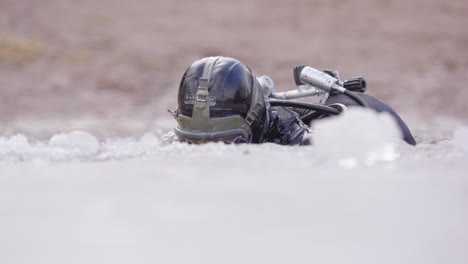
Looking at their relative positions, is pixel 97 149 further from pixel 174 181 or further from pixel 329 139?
pixel 329 139

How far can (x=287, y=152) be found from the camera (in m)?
2.56

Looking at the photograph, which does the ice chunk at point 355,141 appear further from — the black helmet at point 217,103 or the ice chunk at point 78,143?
the ice chunk at point 78,143

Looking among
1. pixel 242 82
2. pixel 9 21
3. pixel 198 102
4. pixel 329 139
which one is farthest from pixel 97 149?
pixel 9 21

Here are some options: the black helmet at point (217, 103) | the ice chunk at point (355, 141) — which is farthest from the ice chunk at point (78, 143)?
the ice chunk at point (355, 141)

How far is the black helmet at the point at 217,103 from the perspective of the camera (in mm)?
2826

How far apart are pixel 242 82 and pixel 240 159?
2.15 feet

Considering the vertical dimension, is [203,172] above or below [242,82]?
below

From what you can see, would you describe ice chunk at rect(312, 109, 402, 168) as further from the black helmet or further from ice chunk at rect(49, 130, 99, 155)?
ice chunk at rect(49, 130, 99, 155)

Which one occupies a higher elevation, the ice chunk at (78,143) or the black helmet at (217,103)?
the black helmet at (217,103)

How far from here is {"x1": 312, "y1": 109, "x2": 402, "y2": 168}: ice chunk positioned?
229 centimetres

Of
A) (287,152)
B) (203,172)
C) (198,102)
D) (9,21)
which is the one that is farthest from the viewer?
(9,21)

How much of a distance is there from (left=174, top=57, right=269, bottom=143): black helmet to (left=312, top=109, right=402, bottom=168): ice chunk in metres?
0.56

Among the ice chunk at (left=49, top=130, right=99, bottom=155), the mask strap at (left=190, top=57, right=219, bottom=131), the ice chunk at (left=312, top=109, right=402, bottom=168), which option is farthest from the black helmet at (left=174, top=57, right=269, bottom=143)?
the ice chunk at (left=312, top=109, right=402, bottom=168)

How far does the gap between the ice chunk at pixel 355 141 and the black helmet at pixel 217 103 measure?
1.83 ft
